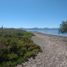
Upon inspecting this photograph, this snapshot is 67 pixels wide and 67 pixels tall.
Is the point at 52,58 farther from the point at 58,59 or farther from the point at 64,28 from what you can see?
the point at 64,28

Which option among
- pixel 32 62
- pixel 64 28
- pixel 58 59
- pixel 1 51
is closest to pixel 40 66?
pixel 32 62

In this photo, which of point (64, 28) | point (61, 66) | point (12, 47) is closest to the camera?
point (61, 66)

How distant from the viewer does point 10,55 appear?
18406mm

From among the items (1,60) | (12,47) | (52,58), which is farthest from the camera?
(12,47)

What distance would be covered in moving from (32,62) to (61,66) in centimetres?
274

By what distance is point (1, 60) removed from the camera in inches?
684

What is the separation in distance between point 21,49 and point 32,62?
3.61 meters

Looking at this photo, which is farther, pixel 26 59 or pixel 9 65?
pixel 26 59

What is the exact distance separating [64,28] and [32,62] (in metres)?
50.0

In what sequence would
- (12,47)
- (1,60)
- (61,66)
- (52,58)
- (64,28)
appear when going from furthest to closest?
(64,28) < (12,47) < (52,58) < (1,60) < (61,66)

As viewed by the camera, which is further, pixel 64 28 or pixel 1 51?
pixel 64 28

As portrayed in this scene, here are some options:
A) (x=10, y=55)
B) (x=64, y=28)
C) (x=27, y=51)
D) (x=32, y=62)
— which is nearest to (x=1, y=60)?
(x=10, y=55)

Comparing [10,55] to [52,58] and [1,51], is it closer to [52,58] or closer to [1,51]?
[1,51]

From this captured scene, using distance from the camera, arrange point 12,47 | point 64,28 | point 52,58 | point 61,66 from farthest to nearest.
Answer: point 64,28
point 12,47
point 52,58
point 61,66
